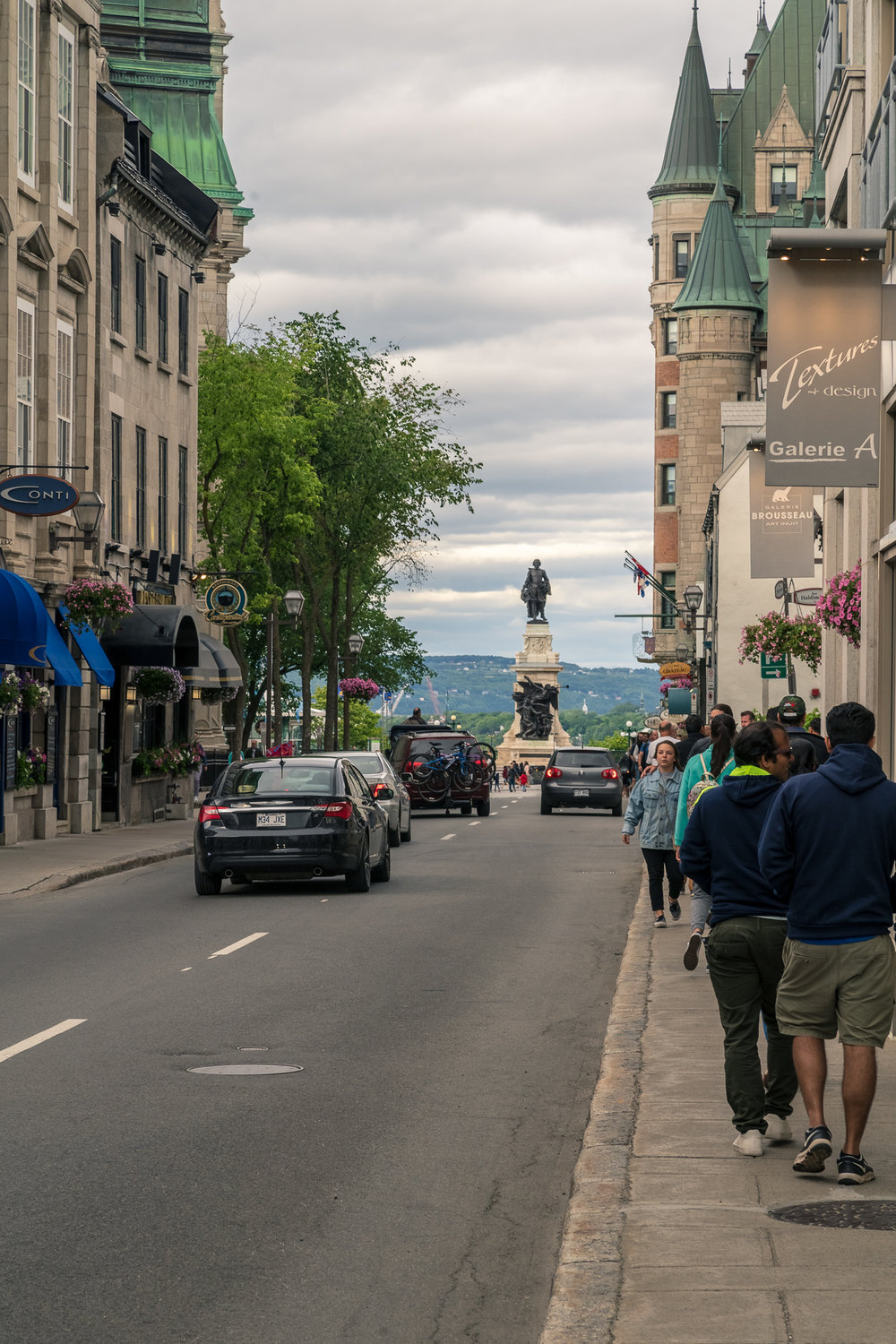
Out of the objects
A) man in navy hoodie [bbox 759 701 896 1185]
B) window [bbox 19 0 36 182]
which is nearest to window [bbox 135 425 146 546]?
window [bbox 19 0 36 182]

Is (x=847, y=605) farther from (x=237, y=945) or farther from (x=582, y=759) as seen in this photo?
(x=582, y=759)

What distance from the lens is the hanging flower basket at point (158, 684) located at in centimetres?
3388

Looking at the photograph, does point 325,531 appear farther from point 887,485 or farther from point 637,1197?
point 637,1197

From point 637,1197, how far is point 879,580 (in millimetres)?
12790

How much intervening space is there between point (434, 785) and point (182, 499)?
8.29m

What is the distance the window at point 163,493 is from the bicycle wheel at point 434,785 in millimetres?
7690

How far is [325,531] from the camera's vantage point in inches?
2285

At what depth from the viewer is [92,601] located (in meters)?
28.5

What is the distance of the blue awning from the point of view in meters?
29.3

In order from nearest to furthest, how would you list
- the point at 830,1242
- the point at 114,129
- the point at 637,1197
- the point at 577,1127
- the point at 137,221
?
the point at 830,1242 → the point at 637,1197 → the point at 577,1127 → the point at 114,129 → the point at 137,221

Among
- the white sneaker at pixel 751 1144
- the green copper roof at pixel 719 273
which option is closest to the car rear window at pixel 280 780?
the white sneaker at pixel 751 1144

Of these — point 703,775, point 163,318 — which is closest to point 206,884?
point 703,775

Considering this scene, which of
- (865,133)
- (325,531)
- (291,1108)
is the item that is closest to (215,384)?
(325,531)

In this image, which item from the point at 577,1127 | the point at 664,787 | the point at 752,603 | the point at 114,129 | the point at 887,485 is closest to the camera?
the point at 577,1127
